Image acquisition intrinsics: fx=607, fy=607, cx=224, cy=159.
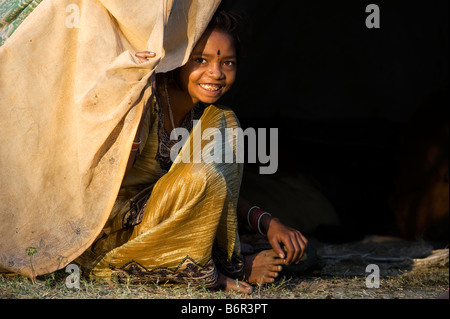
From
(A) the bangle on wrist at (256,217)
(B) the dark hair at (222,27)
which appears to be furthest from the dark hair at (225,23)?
(A) the bangle on wrist at (256,217)

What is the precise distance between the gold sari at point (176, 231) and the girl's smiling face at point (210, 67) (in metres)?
0.24

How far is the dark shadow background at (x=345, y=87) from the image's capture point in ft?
17.4

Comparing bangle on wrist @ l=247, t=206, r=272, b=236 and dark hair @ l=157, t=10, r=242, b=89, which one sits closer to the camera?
dark hair @ l=157, t=10, r=242, b=89

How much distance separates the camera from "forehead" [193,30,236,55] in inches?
115

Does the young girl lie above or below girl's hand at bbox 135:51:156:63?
below

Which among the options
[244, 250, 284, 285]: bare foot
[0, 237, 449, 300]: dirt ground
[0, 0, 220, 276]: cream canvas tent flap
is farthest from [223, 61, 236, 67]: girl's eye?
[0, 237, 449, 300]: dirt ground

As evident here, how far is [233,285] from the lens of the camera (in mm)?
2863

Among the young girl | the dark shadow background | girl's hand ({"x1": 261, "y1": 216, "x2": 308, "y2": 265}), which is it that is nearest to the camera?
the young girl

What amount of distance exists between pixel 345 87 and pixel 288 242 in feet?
10.1

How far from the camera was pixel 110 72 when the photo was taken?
8.49 feet

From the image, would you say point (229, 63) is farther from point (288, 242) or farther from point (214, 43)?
point (288, 242)

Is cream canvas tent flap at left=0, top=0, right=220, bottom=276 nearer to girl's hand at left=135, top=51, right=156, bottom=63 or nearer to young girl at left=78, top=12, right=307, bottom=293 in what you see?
girl's hand at left=135, top=51, right=156, bottom=63

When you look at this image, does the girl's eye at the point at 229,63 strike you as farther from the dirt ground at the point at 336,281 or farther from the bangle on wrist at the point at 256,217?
the dirt ground at the point at 336,281

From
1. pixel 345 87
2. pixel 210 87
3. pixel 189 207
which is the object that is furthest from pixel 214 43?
pixel 345 87
